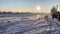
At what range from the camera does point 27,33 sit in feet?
46.7

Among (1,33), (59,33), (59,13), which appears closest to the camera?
(59,33)

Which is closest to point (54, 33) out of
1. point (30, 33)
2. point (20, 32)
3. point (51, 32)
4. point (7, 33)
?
point (51, 32)

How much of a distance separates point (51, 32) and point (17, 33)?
10.5 ft

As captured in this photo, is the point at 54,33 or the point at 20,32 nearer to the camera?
the point at 54,33

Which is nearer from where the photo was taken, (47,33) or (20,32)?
(47,33)

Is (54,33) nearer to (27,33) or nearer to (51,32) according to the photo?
(51,32)

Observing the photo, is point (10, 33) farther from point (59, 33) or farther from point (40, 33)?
point (59, 33)

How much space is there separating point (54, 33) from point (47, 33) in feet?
2.07

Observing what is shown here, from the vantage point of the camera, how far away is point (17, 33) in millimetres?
14461

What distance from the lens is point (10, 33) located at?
1425 centimetres

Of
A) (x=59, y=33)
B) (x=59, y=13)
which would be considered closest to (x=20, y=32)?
(x=59, y=33)

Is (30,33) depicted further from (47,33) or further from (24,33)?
(47,33)

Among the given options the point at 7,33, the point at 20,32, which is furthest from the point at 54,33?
the point at 7,33

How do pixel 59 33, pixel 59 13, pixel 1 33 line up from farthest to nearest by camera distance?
1. pixel 59 13
2. pixel 1 33
3. pixel 59 33
